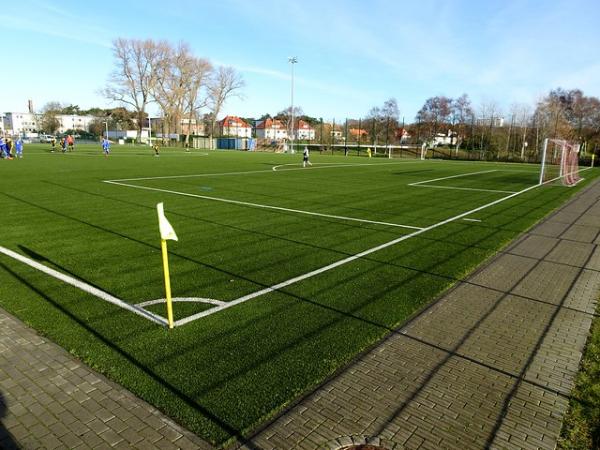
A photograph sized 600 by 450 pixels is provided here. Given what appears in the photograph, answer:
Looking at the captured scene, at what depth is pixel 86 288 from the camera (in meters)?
6.62

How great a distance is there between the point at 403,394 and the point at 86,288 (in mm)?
5189

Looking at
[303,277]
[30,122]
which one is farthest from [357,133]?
[30,122]

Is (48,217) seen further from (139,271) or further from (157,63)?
(157,63)

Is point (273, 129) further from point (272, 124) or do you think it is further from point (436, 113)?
point (436, 113)

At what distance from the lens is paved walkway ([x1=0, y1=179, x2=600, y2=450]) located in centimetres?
347

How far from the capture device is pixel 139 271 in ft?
24.7

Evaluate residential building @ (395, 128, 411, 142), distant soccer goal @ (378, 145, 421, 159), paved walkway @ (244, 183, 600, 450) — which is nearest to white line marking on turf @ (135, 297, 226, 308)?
paved walkway @ (244, 183, 600, 450)

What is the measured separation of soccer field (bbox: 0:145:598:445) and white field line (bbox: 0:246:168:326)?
0.02 m

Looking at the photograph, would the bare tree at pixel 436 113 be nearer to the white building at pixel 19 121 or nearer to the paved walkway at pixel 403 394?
the paved walkway at pixel 403 394

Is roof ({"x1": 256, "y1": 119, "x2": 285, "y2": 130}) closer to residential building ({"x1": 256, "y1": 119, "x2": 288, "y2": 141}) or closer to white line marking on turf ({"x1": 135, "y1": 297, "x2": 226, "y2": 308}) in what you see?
residential building ({"x1": 256, "y1": 119, "x2": 288, "y2": 141})

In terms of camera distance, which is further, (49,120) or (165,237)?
(49,120)

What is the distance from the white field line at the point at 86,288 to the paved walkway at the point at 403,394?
1134 millimetres

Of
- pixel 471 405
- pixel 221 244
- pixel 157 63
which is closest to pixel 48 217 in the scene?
pixel 221 244

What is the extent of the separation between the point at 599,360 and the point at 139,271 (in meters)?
7.03
